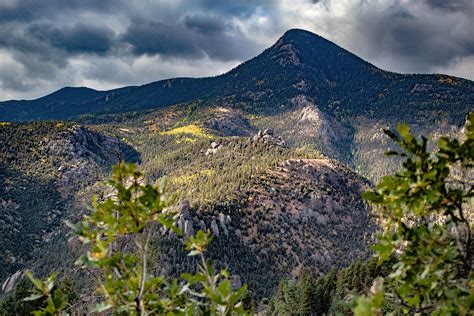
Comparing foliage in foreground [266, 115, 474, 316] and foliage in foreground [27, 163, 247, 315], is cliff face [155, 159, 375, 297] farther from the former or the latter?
foliage in foreground [266, 115, 474, 316]

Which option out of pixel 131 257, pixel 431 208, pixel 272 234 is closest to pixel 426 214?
pixel 431 208

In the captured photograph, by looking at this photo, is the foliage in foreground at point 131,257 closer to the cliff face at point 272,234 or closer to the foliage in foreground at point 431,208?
the foliage in foreground at point 431,208

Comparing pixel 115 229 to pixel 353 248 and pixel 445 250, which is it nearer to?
pixel 445 250

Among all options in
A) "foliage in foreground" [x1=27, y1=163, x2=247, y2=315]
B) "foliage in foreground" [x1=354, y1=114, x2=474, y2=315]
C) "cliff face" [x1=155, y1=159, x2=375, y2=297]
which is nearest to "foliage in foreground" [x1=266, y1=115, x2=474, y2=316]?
"foliage in foreground" [x1=354, y1=114, x2=474, y2=315]

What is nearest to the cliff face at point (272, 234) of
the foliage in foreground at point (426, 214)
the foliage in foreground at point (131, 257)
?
the foliage in foreground at point (131, 257)

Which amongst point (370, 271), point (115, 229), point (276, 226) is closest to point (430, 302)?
point (115, 229)

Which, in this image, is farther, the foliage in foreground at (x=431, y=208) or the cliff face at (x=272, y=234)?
the cliff face at (x=272, y=234)

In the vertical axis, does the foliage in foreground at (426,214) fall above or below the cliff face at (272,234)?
above

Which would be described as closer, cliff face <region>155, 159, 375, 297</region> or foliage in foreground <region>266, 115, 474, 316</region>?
foliage in foreground <region>266, 115, 474, 316</region>

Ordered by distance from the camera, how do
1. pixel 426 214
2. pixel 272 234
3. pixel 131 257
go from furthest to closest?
1. pixel 272 234
2. pixel 131 257
3. pixel 426 214

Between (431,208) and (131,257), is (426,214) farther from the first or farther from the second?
(131,257)

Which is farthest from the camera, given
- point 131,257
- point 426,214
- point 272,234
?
point 272,234

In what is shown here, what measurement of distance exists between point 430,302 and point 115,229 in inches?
145

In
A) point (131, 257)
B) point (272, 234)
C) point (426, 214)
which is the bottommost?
point (272, 234)
